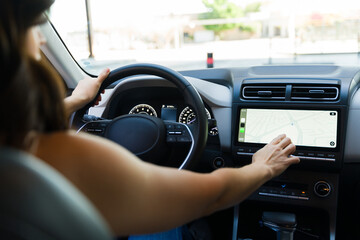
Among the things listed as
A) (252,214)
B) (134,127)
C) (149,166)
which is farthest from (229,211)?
(149,166)

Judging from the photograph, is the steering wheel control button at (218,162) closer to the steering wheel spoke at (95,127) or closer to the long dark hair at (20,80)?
the steering wheel spoke at (95,127)

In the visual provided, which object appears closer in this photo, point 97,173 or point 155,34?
point 97,173

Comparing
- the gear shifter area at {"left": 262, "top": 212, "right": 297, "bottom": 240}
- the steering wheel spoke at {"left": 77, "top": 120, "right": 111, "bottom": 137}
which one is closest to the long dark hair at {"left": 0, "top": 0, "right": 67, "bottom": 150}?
the steering wheel spoke at {"left": 77, "top": 120, "right": 111, "bottom": 137}

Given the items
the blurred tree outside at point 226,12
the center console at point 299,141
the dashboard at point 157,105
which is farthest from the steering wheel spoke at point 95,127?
the blurred tree outside at point 226,12

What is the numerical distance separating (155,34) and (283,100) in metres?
7.65

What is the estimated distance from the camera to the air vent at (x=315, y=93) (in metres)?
2.24

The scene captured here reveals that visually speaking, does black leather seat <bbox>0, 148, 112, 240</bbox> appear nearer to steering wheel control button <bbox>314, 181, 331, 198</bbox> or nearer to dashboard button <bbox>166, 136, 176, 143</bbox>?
dashboard button <bbox>166, 136, 176, 143</bbox>

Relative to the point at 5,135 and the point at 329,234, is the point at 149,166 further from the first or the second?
the point at 329,234

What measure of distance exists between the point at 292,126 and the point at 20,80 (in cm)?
179

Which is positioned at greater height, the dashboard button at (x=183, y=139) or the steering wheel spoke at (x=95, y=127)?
the steering wheel spoke at (x=95, y=127)

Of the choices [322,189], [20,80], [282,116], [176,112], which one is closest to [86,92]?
[176,112]

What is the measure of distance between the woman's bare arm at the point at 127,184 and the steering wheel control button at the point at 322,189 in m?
1.46

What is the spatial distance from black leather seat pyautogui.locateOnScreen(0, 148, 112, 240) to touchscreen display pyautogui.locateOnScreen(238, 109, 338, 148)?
5.65 feet

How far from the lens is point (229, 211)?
8.81 feet
